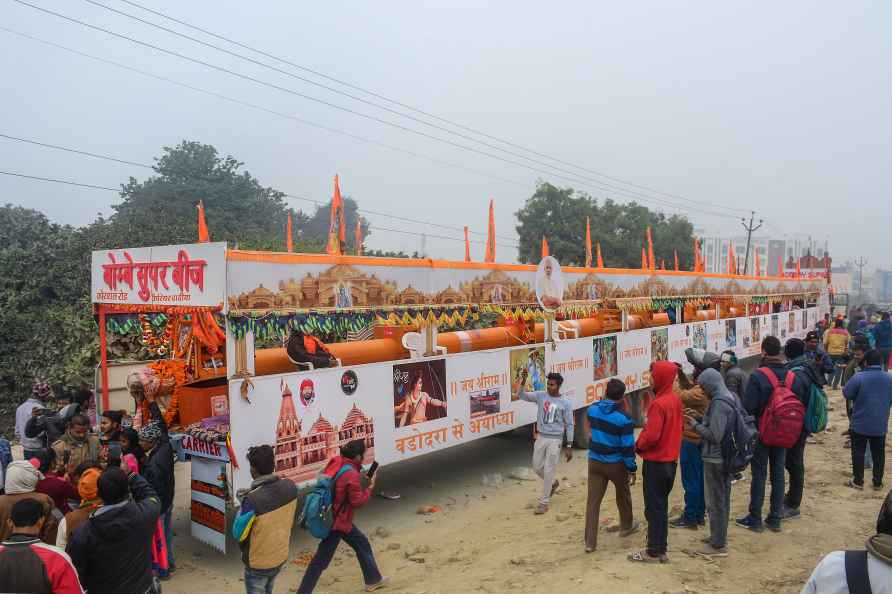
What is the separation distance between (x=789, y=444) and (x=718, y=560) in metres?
1.42

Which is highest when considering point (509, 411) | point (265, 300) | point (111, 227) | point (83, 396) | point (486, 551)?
point (111, 227)

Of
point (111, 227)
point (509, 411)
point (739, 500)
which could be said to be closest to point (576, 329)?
point (509, 411)

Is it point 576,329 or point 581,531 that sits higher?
point 576,329

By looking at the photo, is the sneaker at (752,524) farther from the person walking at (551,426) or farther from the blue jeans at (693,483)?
the person walking at (551,426)

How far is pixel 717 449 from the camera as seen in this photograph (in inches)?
213

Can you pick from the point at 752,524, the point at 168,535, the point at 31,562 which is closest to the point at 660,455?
the point at 752,524

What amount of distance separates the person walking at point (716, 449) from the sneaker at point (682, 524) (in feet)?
1.99

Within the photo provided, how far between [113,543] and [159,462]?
2.24m

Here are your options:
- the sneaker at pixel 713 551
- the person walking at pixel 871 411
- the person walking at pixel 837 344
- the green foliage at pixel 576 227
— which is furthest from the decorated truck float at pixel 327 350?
the green foliage at pixel 576 227

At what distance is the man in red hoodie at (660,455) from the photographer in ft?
17.1

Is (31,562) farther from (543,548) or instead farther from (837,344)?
(837,344)

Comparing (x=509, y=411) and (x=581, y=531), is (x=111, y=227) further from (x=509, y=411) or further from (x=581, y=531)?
Answer: (x=581, y=531)

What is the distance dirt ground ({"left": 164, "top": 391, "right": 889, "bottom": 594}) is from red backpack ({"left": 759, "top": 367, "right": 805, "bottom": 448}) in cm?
99

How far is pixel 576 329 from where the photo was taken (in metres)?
11.7
